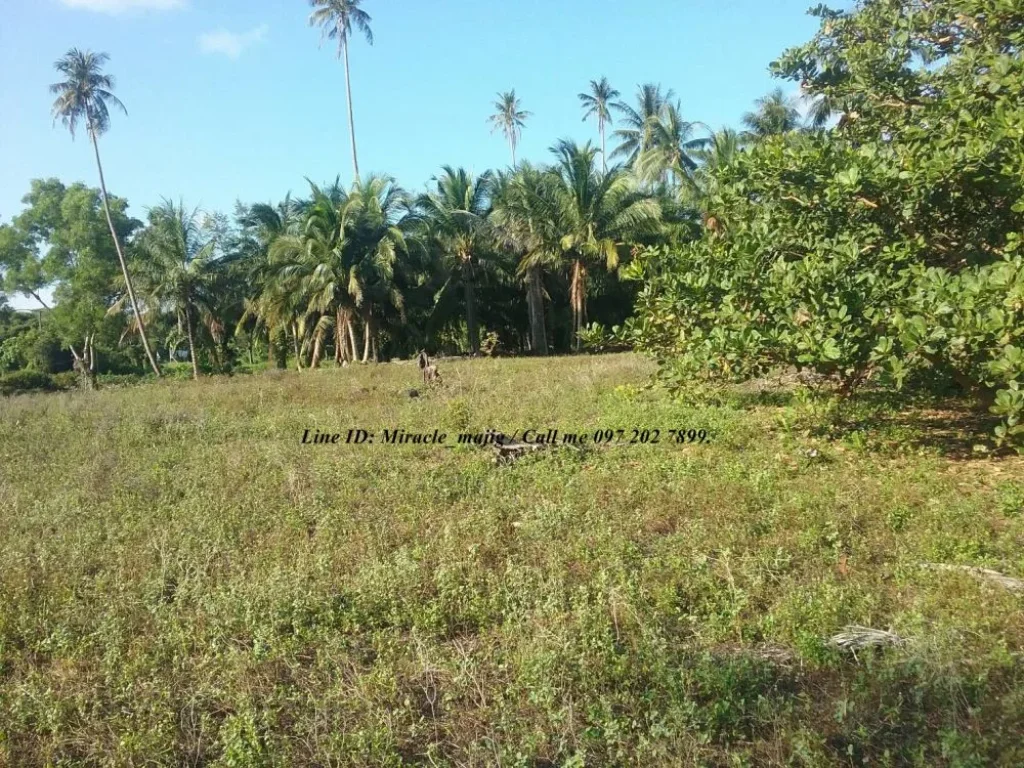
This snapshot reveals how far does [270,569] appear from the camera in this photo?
4641 millimetres

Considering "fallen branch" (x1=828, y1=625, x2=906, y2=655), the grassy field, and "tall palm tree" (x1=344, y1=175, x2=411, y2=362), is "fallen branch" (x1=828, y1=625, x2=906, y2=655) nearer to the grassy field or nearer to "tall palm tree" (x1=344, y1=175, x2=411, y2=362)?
the grassy field

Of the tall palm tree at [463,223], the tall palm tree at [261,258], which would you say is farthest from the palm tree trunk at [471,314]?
the tall palm tree at [261,258]

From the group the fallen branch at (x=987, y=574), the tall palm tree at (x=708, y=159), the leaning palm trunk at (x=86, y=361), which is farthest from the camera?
the leaning palm trunk at (x=86, y=361)

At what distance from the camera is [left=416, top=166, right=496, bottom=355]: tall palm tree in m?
26.9

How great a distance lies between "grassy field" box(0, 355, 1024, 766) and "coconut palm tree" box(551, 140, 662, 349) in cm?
1773

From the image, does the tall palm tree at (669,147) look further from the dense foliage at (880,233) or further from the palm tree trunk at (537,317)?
the dense foliage at (880,233)

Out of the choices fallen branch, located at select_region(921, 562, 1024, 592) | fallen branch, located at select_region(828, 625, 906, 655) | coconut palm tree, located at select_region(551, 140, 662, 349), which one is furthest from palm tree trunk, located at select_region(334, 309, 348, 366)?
fallen branch, located at select_region(828, 625, 906, 655)

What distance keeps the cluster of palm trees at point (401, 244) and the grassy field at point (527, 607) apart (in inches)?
695

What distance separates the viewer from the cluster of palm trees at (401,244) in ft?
81.0

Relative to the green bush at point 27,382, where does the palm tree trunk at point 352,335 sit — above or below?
above

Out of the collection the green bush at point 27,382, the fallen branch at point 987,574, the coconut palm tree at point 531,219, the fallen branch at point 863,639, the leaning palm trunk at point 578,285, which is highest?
the coconut palm tree at point 531,219

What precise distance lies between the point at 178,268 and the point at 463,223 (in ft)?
39.1

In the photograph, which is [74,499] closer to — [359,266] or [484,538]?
[484,538]

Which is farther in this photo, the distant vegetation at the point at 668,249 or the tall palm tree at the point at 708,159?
the tall palm tree at the point at 708,159
